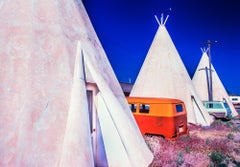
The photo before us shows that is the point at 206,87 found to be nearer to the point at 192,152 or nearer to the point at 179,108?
the point at 179,108

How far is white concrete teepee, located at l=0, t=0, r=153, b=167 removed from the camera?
340cm

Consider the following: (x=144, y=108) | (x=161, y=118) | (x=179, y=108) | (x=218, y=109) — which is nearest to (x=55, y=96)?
(x=161, y=118)

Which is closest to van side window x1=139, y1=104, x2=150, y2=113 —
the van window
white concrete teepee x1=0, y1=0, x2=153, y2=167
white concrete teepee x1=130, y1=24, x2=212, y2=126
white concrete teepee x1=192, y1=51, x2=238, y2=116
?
white concrete teepee x1=0, y1=0, x2=153, y2=167

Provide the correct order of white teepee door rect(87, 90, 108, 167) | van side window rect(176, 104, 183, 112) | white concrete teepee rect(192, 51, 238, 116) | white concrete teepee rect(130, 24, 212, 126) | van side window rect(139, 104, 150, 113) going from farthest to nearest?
1. white concrete teepee rect(192, 51, 238, 116)
2. white concrete teepee rect(130, 24, 212, 126)
3. van side window rect(139, 104, 150, 113)
4. van side window rect(176, 104, 183, 112)
5. white teepee door rect(87, 90, 108, 167)

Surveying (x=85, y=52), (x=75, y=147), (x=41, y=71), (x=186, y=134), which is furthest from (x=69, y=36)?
(x=186, y=134)

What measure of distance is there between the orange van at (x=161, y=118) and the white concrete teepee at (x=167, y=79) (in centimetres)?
410

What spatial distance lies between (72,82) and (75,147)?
112cm

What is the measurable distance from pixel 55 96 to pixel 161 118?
410 cm

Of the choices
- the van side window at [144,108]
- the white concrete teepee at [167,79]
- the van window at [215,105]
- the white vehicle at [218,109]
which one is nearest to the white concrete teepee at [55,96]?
the van side window at [144,108]

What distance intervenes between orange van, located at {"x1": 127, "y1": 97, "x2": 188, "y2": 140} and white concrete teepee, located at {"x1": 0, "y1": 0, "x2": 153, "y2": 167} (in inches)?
86.1

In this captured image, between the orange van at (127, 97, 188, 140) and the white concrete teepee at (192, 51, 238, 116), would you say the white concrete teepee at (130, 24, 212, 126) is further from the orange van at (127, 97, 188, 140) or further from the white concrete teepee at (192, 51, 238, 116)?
the white concrete teepee at (192, 51, 238, 116)

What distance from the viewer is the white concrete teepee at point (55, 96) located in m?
3.40

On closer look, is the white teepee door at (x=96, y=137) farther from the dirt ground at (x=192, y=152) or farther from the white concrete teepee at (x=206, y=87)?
the white concrete teepee at (x=206, y=87)

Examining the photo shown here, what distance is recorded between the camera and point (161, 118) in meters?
6.95
